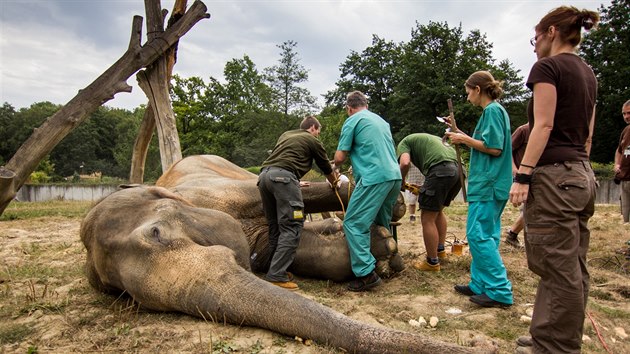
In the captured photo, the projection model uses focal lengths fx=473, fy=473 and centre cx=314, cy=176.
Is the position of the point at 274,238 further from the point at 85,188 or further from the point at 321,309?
the point at 85,188

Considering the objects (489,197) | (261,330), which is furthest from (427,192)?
(261,330)

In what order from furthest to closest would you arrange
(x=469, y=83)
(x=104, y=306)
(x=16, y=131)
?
(x=16, y=131)
(x=469, y=83)
(x=104, y=306)

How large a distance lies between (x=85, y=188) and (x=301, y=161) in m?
24.5

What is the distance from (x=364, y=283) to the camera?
452 centimetres

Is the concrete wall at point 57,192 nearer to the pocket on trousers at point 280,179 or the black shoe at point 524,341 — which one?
the pocket on trousers at point 280,179

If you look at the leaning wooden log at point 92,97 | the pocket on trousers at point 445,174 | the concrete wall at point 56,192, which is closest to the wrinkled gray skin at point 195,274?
the pocket on trousers at point 445,174

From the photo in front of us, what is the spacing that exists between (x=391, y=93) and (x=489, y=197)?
33576 mm

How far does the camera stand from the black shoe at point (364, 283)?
4.51m

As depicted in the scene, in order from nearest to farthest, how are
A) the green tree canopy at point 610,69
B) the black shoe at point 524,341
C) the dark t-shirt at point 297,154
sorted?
the black shoe at point 524,341 → the dark t-shirt at point 297,154 → the green tree canopy at point 610,69

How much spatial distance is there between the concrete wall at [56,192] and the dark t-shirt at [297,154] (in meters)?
22.5

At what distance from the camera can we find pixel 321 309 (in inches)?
114

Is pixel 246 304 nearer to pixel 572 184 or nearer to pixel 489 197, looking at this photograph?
pixel 572 184

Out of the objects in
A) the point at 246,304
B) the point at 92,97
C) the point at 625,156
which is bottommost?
the point at 246,304

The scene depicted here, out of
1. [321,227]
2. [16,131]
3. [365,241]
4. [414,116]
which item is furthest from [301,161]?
[16,131]
